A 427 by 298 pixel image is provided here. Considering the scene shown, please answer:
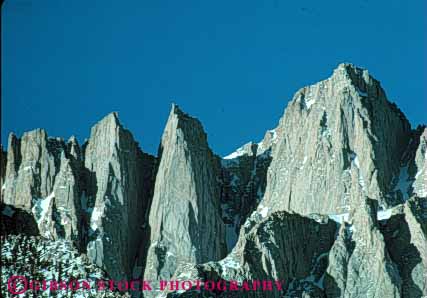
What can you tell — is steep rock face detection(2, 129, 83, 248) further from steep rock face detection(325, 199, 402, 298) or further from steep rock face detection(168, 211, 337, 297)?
steep rock face detection(325, 199, 402, 298)

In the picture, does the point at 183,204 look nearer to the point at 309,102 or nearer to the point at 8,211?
the point at 309,102

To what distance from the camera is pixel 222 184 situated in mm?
141875

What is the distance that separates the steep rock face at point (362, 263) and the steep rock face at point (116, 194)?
70.4 feet

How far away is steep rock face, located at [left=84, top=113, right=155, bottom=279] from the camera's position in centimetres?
12650

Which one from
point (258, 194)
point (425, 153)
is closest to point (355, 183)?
point (425, 153)

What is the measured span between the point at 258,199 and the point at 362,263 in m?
29.5

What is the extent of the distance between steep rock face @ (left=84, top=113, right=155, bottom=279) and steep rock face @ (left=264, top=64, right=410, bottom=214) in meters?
13.3

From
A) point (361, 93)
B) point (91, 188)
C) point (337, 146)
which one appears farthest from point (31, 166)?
point (361, 93)

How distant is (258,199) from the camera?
140m

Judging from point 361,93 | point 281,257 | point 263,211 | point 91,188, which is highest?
point 361,93

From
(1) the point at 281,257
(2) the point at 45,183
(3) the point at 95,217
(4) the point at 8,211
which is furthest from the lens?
(2) the point at 45,183

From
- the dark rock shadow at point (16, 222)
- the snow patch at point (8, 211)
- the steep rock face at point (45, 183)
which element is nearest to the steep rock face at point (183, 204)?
the steep rock face at point (45, 183)

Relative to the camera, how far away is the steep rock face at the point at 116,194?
12650 centimetres

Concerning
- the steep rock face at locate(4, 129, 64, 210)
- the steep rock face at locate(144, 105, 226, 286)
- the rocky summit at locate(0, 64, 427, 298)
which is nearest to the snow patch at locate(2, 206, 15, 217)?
the rocky summit at locate(0, 64, 427, 298)
